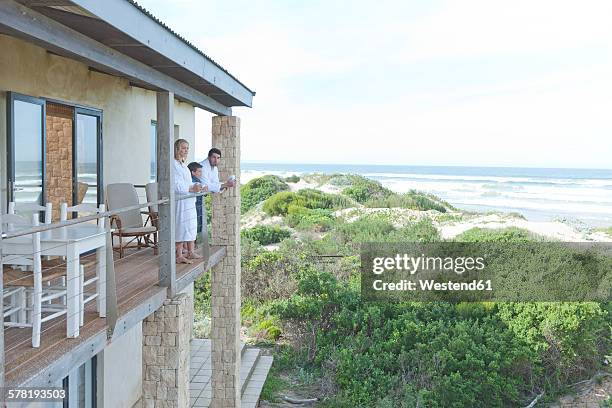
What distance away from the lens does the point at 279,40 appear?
184ft

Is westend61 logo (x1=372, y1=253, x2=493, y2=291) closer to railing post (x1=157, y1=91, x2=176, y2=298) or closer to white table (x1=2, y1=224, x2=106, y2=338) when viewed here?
railing post (x1=157, y1=91, x2=176, y2=298)

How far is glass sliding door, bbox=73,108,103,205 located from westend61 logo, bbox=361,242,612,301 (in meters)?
7.56

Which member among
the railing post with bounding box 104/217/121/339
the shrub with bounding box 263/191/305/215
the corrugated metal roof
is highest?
the corrugated metal roof

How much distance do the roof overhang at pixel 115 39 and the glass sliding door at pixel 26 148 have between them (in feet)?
4.57

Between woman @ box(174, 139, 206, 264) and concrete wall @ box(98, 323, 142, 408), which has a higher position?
woman @ box(174, 139, 206, 264)

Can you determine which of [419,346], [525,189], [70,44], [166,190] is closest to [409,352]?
[419,346]

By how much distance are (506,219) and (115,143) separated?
2574 cm

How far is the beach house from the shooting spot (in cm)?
418

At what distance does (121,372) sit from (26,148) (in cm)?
360

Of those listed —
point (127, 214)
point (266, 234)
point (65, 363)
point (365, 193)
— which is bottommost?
point (266, 234)

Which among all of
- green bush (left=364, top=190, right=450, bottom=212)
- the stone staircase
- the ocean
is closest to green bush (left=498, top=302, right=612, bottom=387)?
the stone staircase

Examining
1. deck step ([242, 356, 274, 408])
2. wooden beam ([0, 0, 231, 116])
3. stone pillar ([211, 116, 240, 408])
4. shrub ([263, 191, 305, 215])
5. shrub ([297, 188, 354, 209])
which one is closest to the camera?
wooden beam ([0, 0, 231, 116])

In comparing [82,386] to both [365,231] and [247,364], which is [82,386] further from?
[365,231]

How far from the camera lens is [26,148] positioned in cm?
650
